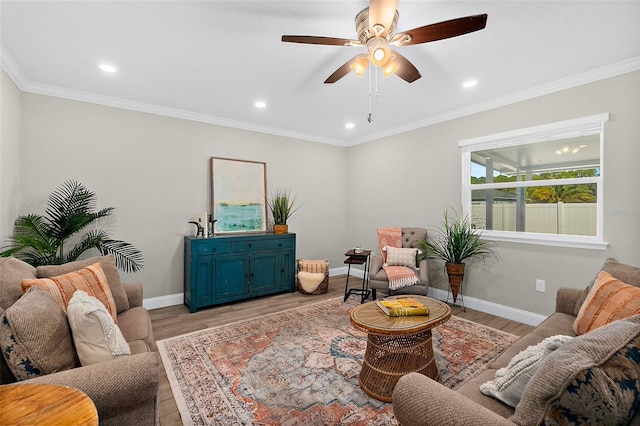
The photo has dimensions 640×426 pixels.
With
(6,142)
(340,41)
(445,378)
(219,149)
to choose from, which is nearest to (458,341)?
(445,378)

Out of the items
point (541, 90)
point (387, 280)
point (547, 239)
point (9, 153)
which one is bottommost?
point (387, 280)

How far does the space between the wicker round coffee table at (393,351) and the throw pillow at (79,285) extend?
174cm

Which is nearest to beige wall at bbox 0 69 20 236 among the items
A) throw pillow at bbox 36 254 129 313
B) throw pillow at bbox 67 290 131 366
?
throw pillow at bbox 36 254 129 313

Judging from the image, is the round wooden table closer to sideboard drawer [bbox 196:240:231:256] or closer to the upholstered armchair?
sideboard drawer [bbox 196:240:231:256]

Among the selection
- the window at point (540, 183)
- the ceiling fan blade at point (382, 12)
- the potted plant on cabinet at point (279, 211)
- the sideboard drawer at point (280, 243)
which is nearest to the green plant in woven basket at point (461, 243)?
the window at point (540, 183)

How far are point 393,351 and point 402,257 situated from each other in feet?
6.42

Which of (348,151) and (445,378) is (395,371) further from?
(348,151)

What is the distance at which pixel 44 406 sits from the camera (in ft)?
3.01

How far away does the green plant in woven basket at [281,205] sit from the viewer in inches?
176

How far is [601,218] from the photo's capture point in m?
2.80

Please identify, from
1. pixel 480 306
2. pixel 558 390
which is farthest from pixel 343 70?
pixel 480 306

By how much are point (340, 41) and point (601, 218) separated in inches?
117

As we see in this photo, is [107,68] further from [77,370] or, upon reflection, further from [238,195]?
[77,370]

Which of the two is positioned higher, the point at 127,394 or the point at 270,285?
the point at 127,394
